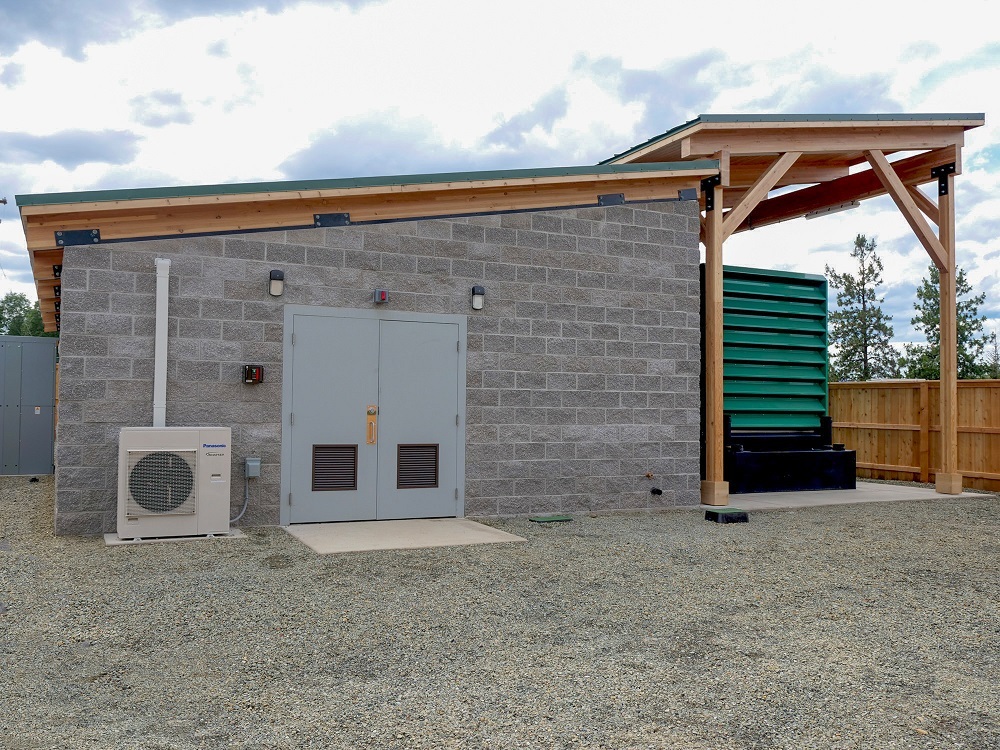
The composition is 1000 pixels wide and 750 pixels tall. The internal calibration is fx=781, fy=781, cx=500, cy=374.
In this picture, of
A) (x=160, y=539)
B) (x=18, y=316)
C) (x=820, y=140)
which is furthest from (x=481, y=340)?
(x=18, y=316)

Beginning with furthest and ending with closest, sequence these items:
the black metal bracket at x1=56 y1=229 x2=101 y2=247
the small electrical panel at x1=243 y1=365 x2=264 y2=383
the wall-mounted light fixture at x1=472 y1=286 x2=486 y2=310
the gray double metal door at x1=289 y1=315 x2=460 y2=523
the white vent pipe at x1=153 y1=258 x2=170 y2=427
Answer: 1. the wall-mounted light fixture at x1=472 y1=286 x2=486 y2=310
2. the gray double metal door at x1=289 y1=315 x2=460 y2=523
3. the small electrical panel at x1=243 y1=365 x2=264 y2=383
4. the white vent pipe at x1=153 y1=258 x2=170 y2=427
5. the black metal bracket at x1=56 y1=229 x2=101 y2=247

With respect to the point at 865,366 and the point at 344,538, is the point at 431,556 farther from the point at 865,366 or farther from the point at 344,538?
the point at 865,366

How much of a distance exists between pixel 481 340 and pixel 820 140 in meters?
5.29

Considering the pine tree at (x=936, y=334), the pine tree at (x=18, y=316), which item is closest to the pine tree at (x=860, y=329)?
the pine tree at (x=936, y=334)

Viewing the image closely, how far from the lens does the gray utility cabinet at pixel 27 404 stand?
12258mm

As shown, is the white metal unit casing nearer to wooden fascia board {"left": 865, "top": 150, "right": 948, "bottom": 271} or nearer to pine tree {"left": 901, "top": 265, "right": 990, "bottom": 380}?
wooden fascia board {"left": 865, "top": 150, "right": 948, "bottom": 271}

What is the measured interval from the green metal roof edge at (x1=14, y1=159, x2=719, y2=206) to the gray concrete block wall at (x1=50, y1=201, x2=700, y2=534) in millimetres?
411

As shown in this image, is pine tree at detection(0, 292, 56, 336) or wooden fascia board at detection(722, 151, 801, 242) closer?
wooden fascia board at detection(722, 151, 801, 242)

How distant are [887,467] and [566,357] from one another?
292 inches

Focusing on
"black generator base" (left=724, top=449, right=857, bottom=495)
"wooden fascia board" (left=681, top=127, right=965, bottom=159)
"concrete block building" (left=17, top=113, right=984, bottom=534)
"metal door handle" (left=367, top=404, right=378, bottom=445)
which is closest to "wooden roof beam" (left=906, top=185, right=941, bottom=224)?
"wooden fascia board" (left=681, top=127, right=965, bottom=159)

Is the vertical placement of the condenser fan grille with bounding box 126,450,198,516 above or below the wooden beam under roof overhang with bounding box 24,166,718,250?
below

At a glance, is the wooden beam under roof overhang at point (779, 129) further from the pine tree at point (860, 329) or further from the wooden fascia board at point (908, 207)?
the pine tree at point (860, 329)

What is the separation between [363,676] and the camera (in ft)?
11.4

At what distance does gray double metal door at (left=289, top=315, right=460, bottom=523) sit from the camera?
7320 mm
